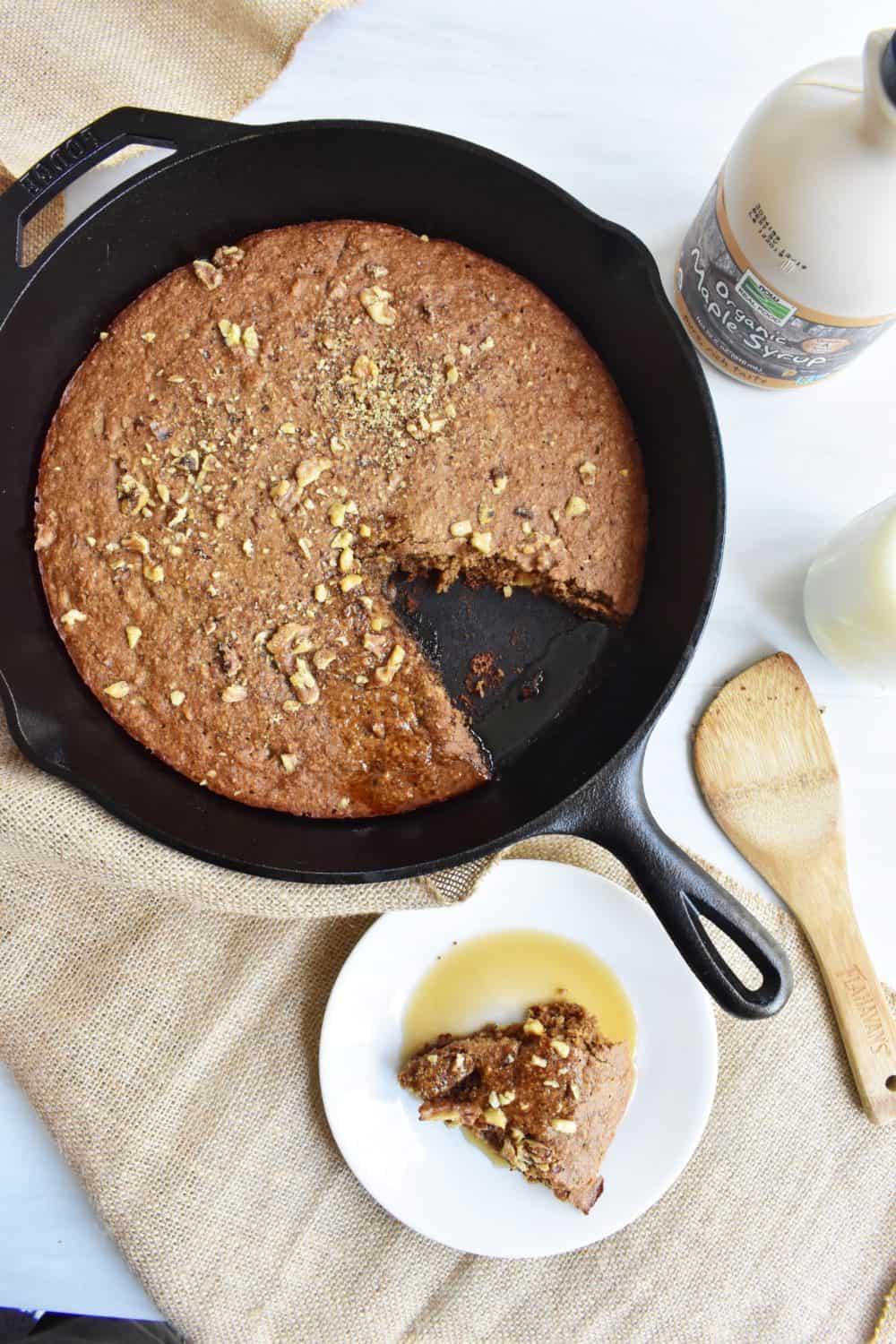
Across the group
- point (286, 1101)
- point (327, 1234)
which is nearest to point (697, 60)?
point (286, 1101)

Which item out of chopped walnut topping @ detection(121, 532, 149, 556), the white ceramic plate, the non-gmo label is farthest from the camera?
the white ceramic plate

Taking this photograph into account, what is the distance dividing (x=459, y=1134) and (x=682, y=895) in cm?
73

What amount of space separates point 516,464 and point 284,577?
48 centimetres

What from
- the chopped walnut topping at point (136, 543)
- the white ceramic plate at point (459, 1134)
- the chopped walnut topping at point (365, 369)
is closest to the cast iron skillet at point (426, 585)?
the white ceramic plate at point (459, 1134)

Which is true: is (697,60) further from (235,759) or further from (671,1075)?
(671,1075)

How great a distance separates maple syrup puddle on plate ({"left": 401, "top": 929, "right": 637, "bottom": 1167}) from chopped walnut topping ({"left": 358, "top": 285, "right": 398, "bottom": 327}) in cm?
121

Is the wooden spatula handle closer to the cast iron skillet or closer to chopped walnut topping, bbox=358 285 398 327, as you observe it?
the cast iron skillet

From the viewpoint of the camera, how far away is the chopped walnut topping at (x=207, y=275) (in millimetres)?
1803

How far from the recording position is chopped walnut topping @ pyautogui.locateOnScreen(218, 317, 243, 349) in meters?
1.77

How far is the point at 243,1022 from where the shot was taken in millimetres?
1949

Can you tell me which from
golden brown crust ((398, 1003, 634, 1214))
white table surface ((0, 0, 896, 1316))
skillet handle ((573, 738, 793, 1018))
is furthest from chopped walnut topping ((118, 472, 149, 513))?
golden brown crust ((398, 1003, 634, 1214))

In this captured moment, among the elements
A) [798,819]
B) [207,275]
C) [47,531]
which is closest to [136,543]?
[47,531]

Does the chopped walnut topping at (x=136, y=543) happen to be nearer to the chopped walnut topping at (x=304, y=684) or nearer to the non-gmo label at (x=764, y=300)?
the chopped walnut topping at (x=304, y=684)

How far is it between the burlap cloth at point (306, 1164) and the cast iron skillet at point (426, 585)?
23cm
